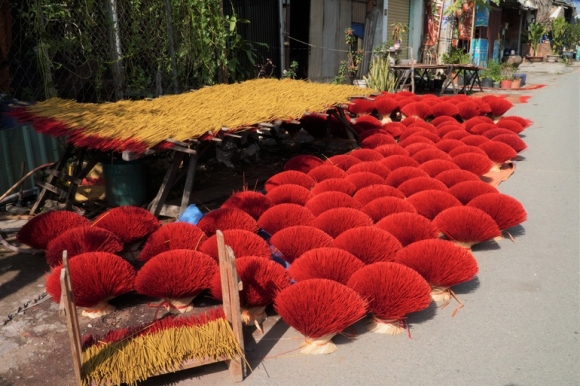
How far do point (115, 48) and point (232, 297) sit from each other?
4.62m

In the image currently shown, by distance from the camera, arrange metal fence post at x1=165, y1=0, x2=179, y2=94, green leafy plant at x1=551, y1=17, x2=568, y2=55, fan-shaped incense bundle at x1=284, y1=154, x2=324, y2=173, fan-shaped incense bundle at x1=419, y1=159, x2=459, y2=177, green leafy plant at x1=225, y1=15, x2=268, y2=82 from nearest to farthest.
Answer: fan-shaped incense bundle at x1=419, y1=159, x2=459, y2=177 → fan-shaped incense bundle at x1=284, y1=154, x2=324, y2=173 → metal fence post at x1=165, y1=0, x2=179, y2=94 → green leafy plant at x1=225, y1=15, x2=268, y2=82 → green leafy plant at x1=551, y1=17, x2=568, y2=55

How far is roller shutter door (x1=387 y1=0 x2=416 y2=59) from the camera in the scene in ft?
42.5

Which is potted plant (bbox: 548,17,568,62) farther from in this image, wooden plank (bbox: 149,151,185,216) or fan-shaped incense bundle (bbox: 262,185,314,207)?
wooden plank (bbox: 149,151,185,216)

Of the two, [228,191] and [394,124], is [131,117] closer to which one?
[228,191]

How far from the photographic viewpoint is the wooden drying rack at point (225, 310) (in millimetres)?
1966

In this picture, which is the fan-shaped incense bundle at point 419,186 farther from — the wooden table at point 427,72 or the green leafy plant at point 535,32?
the green leafy plant at point 535,32

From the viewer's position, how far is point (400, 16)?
13688mm

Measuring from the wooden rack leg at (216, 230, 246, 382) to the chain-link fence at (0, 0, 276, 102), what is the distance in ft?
13.0

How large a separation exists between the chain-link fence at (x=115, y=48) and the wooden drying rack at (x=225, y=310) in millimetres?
3889

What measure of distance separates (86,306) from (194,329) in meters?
0.77

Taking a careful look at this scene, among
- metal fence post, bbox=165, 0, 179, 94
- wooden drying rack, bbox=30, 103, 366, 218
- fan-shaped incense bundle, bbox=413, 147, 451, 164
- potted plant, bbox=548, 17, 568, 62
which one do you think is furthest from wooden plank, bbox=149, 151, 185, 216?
potted plant, bbox=548, 17, 568, 62

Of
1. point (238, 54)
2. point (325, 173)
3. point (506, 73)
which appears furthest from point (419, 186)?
point (506, 73)

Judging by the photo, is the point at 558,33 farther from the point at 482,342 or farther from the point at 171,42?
the point at 482,342

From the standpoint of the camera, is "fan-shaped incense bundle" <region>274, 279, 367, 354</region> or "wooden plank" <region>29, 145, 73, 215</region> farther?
"wooden plank" <region>29, 145, 73, 215</region>
